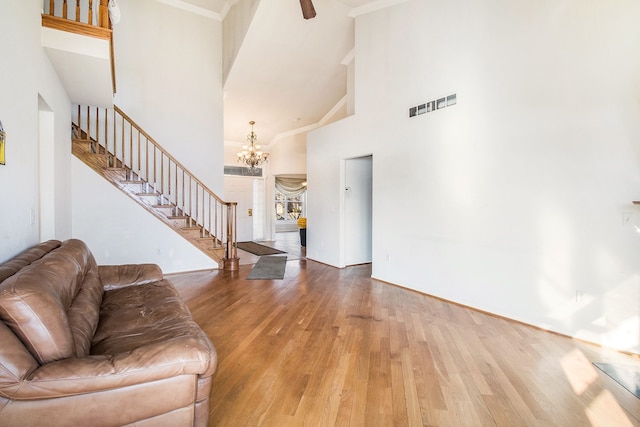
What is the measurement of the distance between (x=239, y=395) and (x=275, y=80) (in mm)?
5869

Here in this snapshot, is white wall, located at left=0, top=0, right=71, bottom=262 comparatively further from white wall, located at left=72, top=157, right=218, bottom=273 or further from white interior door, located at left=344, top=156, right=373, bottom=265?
white interior door, located at left=344, top=156, right=373, bottom=265

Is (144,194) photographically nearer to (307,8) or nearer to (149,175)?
(149,175)

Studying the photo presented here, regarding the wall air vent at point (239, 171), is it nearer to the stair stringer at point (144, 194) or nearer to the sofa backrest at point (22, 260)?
the stair stringer at point (144, 194)

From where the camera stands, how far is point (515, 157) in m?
3.08

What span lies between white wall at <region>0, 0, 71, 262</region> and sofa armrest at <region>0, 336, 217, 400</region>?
4.28 feet

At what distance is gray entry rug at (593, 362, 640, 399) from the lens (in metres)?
2.01

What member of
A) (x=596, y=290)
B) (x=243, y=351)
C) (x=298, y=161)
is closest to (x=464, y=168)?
(x=596, y=290)

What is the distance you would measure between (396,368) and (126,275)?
2.50 m

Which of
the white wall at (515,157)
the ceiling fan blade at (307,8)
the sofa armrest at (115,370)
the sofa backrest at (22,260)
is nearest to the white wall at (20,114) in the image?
the sofa backrest at (22,260)

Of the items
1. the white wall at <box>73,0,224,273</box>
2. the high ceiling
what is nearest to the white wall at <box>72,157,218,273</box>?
the white wall at <box>73,0,224,273</box>

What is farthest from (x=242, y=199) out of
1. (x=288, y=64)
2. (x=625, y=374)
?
(x=625, y=374)

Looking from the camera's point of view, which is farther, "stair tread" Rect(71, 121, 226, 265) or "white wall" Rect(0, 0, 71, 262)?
"stair tread" Rect(71, 121, 226, 265)

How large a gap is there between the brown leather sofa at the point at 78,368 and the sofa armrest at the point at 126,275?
1.04 meters

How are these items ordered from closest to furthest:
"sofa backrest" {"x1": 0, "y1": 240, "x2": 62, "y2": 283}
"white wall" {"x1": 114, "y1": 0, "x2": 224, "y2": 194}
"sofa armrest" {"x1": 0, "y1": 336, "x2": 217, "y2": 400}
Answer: "sofa armrest" {"x1": 0, "y1": 336, "x2": 217, "y2": 400}
"sofa backrest" {"x1": 0, "y1": 240, "x2": 62, "y2": 283}
"white wall" {"x1": 114, "y1": 0, "x2": 224, "y2": 194}
